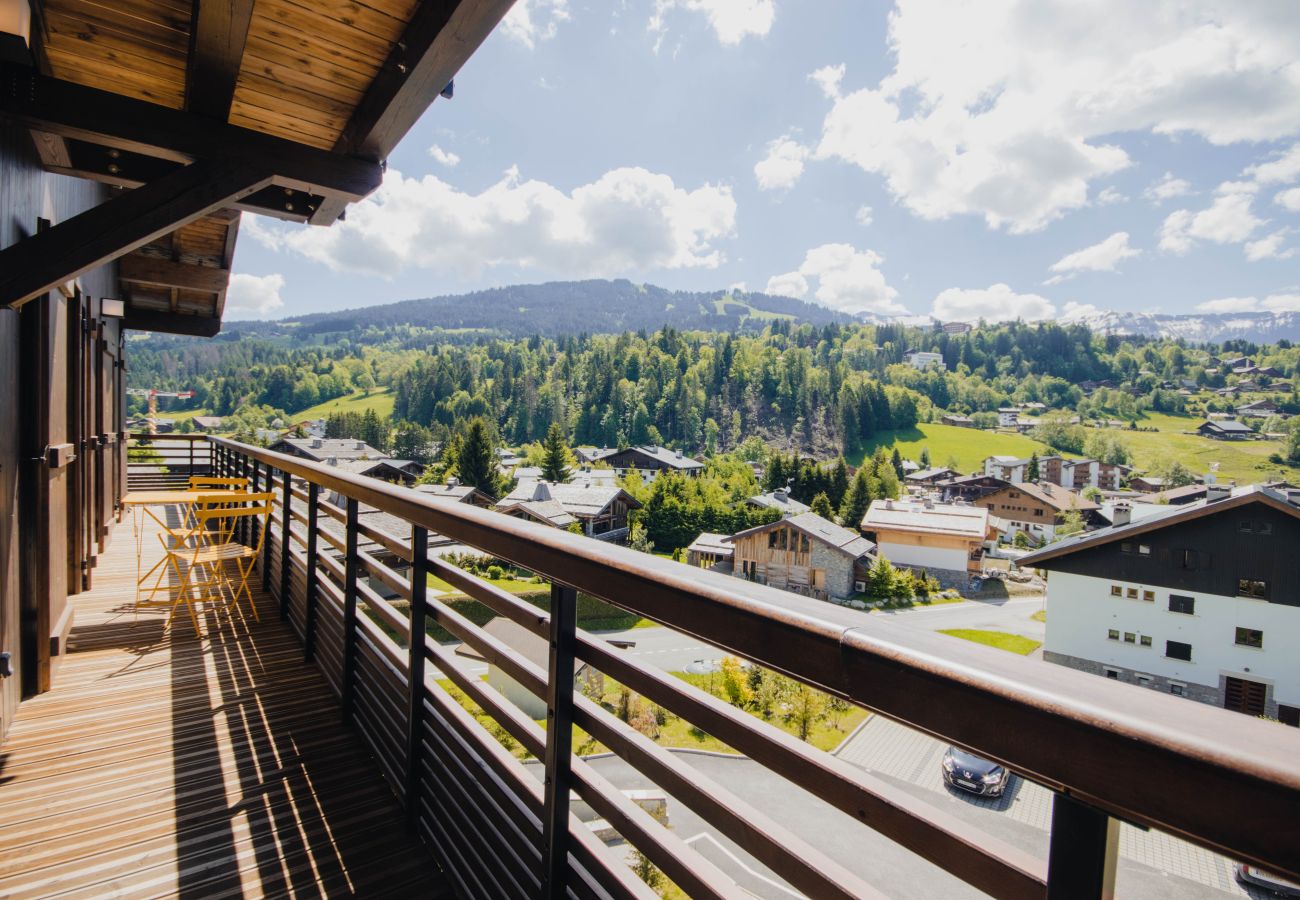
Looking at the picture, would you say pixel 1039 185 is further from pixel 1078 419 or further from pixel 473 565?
pixel 473 565

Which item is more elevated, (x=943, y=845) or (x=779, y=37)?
(x=779, y=37)

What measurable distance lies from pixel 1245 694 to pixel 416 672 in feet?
82.0

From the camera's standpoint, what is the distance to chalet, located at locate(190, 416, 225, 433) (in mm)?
79562

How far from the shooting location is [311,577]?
3.63m

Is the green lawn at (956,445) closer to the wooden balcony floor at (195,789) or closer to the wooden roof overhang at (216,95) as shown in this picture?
the wooden balcony floor at (195,789)

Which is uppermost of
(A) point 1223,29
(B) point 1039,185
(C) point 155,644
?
(B) point 1039,185

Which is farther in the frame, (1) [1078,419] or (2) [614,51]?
(1) [1078,419]

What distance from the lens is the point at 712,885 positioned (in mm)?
978

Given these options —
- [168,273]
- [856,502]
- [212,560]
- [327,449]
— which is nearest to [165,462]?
[168,273]

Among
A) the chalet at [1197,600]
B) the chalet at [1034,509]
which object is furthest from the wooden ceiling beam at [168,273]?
the chalet at [1034,509]

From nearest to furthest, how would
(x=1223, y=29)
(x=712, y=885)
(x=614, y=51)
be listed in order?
1. (x=712, y=885)
2. (x=614, y=51)
3. (x=1223, y=29)

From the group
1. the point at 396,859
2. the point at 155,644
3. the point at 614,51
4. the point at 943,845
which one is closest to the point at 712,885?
the point at 943,845

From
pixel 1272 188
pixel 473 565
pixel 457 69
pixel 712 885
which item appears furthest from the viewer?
pixel 1272 188

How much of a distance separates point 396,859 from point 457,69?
8.64ft
